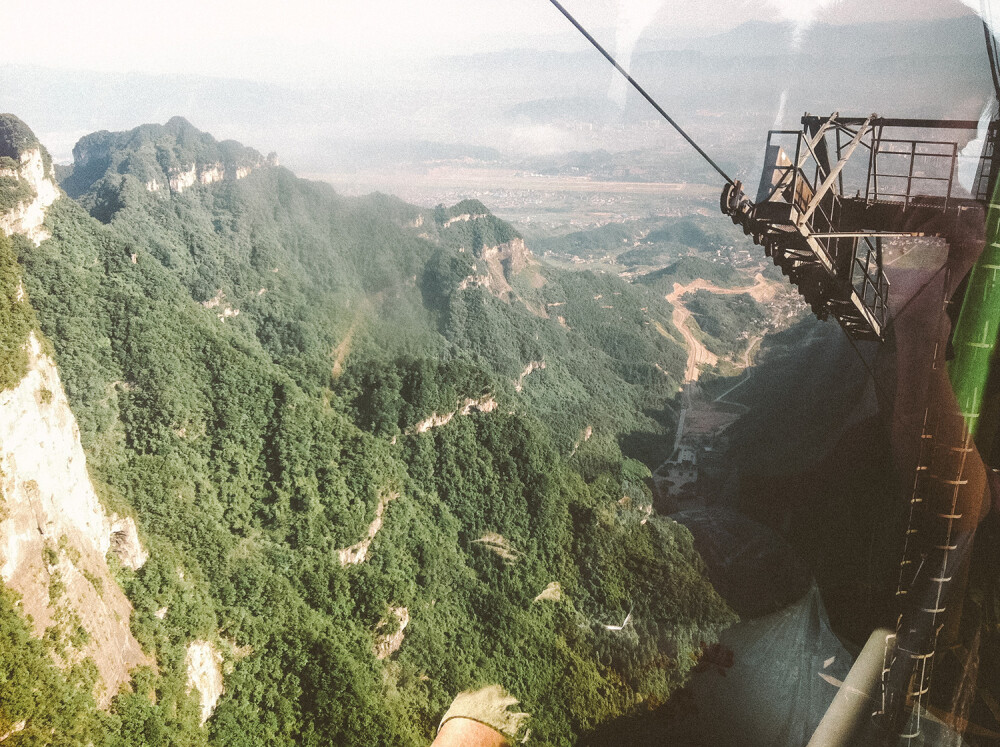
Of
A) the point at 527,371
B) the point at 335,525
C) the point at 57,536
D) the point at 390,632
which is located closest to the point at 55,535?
the point at 57,536

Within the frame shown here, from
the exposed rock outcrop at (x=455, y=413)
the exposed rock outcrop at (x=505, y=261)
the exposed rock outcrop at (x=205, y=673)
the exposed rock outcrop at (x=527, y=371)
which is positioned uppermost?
the exposed rock outcrop at (x=505, y=261)

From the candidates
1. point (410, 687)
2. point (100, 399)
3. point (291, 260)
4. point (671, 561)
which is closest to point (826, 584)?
point (671, 561)

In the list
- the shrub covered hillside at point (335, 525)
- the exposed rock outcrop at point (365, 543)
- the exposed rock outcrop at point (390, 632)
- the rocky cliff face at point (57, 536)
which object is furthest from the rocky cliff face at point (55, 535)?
the exposed rock outcrop at point (365, 543)

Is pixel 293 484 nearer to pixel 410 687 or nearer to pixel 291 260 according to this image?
pixel 410 687

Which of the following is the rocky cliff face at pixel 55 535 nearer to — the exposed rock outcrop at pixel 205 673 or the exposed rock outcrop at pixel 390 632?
the exposed rock outcrop at pixel 205 673

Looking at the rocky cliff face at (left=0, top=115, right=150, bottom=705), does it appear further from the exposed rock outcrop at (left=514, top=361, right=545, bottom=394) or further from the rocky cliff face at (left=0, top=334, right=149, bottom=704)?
the exposed rock outcrop at (left=514, top=361, right=545, bottom=394)

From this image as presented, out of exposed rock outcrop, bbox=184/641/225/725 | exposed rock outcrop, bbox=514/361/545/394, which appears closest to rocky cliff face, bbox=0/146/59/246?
exposed rock outcrop, bbox=184/641/225/725

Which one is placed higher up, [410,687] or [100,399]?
[100,399]

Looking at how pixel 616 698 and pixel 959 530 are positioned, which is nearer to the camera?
pixel 959 530
